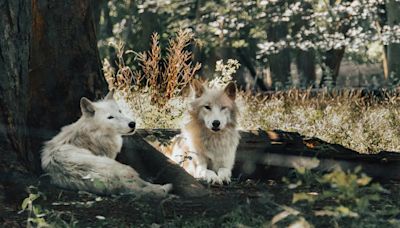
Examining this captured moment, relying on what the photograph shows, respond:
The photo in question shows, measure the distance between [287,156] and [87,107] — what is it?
3059mm

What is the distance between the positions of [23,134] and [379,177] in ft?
14.8

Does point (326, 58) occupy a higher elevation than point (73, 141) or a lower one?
lower

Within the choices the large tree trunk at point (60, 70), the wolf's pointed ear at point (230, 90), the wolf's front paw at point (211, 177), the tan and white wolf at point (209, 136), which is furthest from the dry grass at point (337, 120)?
the large tree trunk at point (60, 70)

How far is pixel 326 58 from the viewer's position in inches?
1257

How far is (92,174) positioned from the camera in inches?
305

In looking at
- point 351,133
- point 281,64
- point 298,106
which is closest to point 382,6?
point 281,64

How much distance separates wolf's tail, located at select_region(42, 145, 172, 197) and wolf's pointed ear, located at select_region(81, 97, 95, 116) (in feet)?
1.54

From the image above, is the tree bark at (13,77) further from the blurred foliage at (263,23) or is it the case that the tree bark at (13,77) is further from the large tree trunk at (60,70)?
the blurred foliage at (263,23)

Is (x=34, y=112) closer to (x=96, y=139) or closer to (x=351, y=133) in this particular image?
(x=96, y=139)

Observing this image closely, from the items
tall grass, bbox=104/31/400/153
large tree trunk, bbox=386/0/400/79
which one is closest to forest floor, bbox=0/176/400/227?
tall grass, bbox=104/31/400/153

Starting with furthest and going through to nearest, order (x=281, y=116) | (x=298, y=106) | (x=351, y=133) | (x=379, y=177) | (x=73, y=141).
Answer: (x=298, y=106) < (x=281, y=116) < (x=351, y=133) < (x=379, y=177) < (x=73, y=141)

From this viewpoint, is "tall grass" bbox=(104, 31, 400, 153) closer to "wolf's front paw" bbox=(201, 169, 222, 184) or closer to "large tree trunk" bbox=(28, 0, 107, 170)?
"wolf's front paw" bbox=(201, 169, 222, 184)

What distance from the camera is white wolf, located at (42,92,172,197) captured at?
304 inches

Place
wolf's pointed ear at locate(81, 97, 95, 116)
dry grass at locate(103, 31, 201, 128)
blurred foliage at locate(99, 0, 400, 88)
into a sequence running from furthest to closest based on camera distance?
blurred foliage at locate(99, 0, 400, 88) → dry grass at locate(103, 31, 201, 128) → wolf's pointed ear at locate(81, 97, 95, 116)
